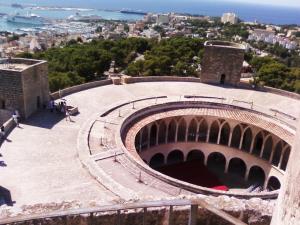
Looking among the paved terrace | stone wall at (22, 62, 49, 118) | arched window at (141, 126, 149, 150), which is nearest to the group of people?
the paved terrace

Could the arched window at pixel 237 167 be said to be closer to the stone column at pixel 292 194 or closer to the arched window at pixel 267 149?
the arched window at pixel 267 149

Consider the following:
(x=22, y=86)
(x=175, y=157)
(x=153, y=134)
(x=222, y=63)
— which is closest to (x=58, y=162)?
(x=22, y=86)

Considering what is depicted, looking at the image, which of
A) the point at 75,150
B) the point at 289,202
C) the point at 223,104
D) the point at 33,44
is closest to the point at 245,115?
the point at 223,104

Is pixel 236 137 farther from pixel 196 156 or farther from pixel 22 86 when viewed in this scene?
pixel 22 86

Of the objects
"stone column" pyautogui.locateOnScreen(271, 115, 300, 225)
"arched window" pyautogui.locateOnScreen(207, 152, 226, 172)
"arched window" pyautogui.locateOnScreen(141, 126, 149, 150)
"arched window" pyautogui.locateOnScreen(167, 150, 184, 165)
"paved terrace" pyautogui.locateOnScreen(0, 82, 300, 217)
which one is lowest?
"arched window" pyautogui.locateOnScreen(207, 152, 226, 172)

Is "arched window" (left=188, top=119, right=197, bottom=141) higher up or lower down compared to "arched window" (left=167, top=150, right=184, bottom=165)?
higher up

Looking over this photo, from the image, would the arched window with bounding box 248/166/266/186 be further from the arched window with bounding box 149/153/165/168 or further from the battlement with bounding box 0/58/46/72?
the battlement with bounding box 0/58/46/72
